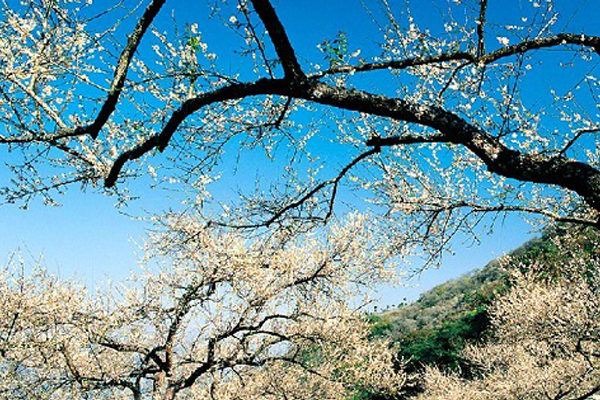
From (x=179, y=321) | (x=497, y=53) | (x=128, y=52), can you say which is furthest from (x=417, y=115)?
(x=179, y=321)

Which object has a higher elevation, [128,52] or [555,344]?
[128,52]

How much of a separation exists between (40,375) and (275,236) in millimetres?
8115

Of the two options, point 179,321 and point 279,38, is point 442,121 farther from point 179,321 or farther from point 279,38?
point 179,321

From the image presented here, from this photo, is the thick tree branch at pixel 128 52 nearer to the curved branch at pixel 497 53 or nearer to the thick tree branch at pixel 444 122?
the thick tree branch at pixel 444 122

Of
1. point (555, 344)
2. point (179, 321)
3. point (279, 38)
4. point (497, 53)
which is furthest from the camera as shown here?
point (555, 344)

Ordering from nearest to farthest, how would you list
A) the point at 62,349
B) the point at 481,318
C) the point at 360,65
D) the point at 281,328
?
1. the point at 360,65
2. the point at 62,349
3. the point at 281,328
4. the point at 481,318

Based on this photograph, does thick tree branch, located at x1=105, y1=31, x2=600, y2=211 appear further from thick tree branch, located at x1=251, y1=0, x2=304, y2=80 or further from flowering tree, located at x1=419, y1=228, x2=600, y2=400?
flowering tree, located at x1=419, y1=228, x2=600, y2=400

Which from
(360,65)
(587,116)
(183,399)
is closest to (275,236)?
(360,65)

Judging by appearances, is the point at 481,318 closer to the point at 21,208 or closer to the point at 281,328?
the point at 281,328

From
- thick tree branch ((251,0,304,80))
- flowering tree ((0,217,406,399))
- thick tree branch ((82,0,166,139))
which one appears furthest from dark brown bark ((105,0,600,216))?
flowering tree ((0,217,406,399))

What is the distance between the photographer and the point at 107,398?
9609mm

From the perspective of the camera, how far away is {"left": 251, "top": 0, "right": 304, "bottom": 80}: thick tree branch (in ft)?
8.76

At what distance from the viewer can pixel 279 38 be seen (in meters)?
2.72

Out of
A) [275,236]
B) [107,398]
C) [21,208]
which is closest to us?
[21,208]
